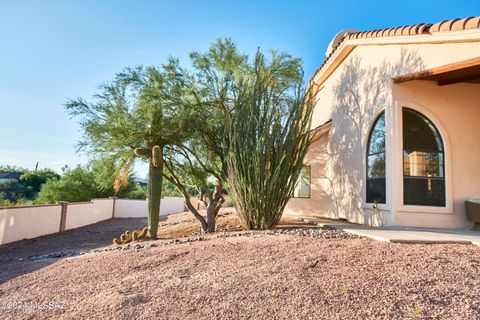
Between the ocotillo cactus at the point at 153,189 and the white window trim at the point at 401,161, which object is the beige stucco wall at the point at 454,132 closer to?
the white window trim at the point at 401,161

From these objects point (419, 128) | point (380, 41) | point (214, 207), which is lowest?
point (214, 207)

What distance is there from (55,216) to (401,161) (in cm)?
1330

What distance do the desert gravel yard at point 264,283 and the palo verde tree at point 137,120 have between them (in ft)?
11.8

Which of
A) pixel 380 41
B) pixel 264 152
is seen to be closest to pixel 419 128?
pixel 380 41

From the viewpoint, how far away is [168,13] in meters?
10.7

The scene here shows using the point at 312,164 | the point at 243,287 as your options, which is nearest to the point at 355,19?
the point at 312,164

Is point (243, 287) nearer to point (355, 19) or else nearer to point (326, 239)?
point (326, 239)

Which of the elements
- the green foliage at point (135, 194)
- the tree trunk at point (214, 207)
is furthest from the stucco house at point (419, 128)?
the green foliage at point (135, 194)

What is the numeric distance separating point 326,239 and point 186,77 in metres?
6.54

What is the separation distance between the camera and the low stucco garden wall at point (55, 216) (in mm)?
10530

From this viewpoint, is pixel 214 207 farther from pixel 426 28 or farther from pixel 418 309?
pixel 426 28

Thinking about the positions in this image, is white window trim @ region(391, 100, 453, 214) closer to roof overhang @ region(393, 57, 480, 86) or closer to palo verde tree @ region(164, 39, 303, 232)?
roof overhang @ region(393, 57, 480, 86)

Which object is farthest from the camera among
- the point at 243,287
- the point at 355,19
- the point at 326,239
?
the point at 355,19

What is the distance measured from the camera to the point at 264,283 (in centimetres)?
389
